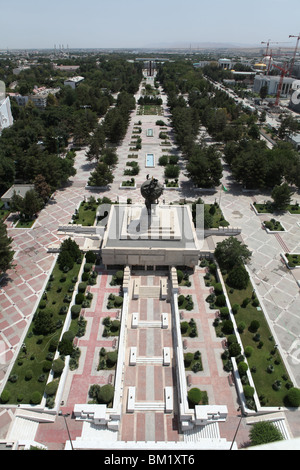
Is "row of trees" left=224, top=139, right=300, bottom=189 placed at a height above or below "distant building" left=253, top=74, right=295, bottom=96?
below

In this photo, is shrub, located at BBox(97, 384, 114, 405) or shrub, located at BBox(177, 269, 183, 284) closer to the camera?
shrub, located at BBox(97, 384, 114, 405)

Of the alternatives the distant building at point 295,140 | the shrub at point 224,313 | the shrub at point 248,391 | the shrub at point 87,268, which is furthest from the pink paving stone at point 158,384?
the distant building at point 295,140

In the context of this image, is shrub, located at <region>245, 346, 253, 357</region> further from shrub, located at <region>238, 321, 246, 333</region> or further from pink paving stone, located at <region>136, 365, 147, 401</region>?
pink paving stone, located at <region>136, 365, 147, 401</region>

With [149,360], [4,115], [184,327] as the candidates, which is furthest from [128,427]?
[4,115]

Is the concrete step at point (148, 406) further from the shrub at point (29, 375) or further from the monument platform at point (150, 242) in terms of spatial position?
the monument platform at point (150, 242)

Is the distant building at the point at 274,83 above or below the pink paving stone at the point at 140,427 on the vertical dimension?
above

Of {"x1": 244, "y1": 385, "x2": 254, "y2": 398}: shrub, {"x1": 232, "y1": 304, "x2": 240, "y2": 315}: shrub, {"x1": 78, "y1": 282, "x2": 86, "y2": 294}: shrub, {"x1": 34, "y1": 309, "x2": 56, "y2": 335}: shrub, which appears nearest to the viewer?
{"x1": 244, "y1": 385, "x2": 254, "y2": 398}: shrub

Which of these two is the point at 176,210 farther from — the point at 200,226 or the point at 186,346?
the point at 186,346

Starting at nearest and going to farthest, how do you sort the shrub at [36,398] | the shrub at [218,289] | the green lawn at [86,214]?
1. the shrub at [36,398]
2. the shrub at [218,289]
3. the green lawn at [86,214]

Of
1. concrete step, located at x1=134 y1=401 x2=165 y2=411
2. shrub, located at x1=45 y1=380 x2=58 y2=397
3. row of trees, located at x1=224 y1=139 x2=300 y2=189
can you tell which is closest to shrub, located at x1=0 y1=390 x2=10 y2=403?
shrub, located at x1=45 y1=380 x2=58 y2=397
